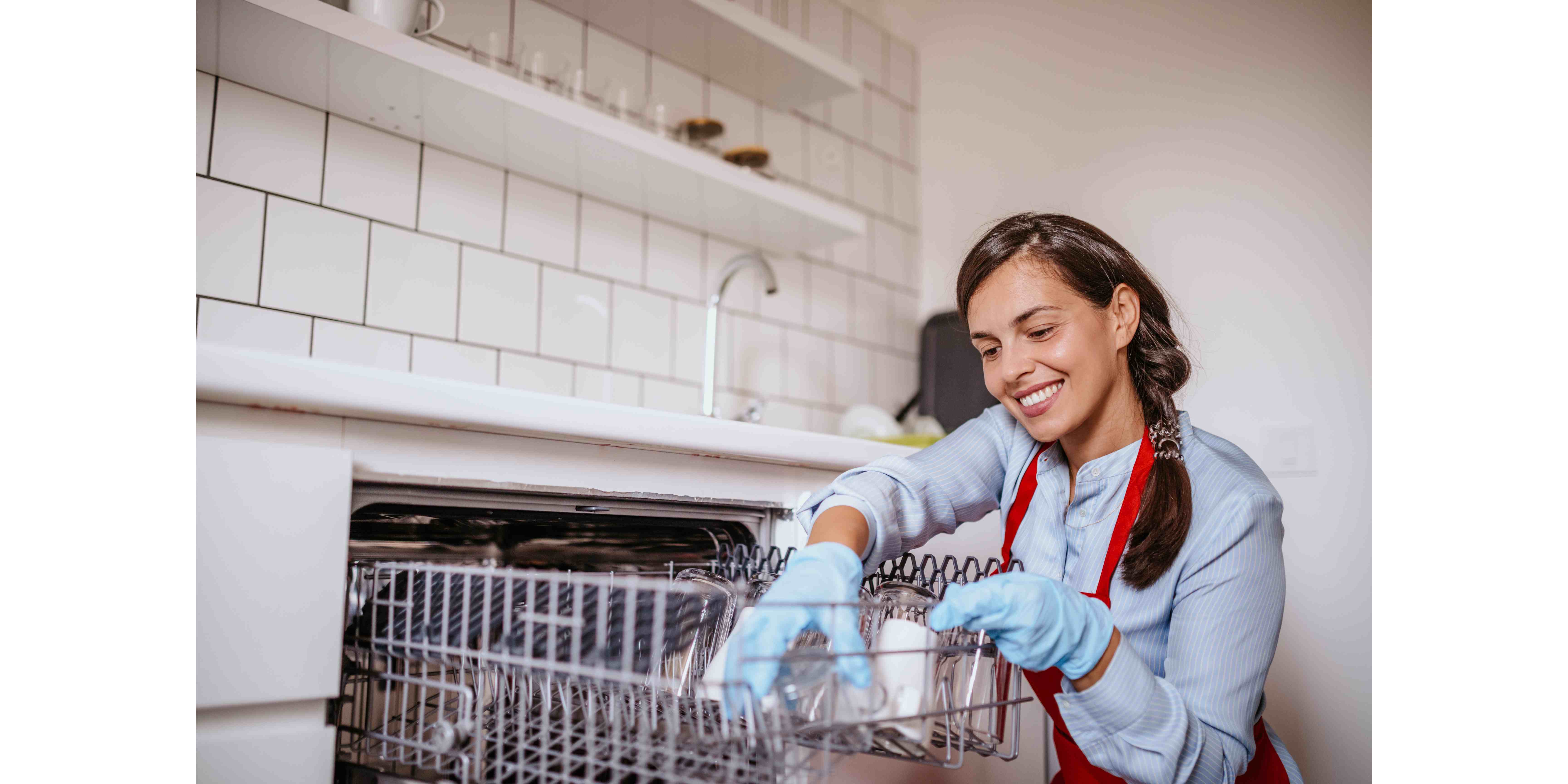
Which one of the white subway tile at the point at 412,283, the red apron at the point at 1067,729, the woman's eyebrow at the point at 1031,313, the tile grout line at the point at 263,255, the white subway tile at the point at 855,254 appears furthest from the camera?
the white subway tile at the point at 855,254

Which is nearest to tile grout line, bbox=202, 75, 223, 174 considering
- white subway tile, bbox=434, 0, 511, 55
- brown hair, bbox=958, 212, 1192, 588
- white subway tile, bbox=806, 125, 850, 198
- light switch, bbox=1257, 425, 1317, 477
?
white subway tile, bbox=434, 0, 511, 55

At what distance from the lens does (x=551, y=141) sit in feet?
5.02

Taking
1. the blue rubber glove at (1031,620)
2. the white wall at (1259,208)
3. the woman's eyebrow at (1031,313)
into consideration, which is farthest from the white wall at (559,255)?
the blue rubber glove at (1031,620)

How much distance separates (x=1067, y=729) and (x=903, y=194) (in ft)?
5.95

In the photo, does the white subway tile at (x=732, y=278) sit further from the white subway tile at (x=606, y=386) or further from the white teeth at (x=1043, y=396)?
the white teeth at (x=1043, y=396)

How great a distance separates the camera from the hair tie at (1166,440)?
1.02 meters

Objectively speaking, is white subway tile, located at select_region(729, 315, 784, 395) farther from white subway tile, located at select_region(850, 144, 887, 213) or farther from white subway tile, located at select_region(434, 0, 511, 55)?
white subway tile, located at select_region(434, 0, 511, 55)

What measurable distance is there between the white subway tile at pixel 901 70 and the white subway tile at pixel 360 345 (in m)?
1.49

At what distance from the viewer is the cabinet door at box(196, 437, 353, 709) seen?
650mm

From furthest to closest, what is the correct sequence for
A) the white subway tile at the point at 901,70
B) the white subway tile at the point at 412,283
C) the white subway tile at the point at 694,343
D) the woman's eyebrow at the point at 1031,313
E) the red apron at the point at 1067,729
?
the white subway tile at the point at 901,70, the white subway tile at the point at 694,343, the white subway tile at the point at 412,283, the woman's eyebrow at the point at 1031,313, the red apron at the point at 1067,729


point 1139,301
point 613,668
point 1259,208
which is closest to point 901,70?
point 1259,208
